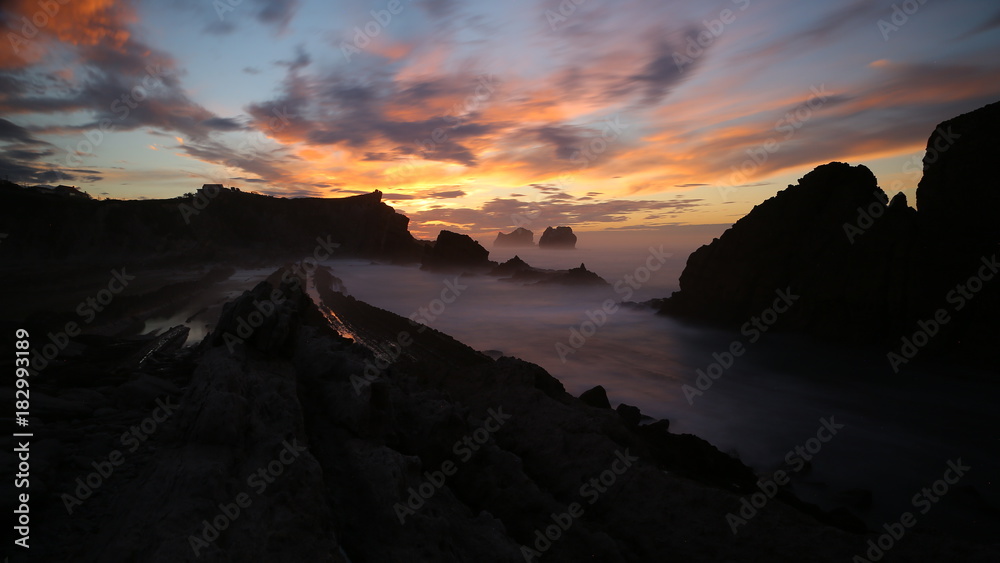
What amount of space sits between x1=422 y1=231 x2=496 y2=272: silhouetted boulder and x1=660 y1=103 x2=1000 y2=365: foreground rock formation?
144 ft

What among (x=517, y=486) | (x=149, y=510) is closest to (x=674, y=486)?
(x=517, y=486)

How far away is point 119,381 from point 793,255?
31.9 metres

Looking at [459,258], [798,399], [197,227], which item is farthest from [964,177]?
[197,227]

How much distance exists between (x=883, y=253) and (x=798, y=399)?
11355mm

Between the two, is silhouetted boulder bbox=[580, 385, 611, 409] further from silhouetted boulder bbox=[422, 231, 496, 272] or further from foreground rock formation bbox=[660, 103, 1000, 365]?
silhouetted boulder bbox=[422, 231, 496, 272]

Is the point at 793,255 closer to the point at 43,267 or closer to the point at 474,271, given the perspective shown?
the point at 474,271

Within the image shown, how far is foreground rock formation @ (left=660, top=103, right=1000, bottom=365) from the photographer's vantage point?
799 inches

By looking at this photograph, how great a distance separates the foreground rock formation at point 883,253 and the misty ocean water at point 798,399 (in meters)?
1.91

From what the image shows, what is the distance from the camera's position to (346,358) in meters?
8.88

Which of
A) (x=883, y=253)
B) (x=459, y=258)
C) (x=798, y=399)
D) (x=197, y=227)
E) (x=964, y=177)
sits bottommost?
(x=798, y=399)

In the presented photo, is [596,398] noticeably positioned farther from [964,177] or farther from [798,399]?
[964,177]

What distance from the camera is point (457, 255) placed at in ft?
224

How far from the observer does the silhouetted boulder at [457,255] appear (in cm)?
6775

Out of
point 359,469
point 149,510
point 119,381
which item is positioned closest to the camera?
point 149,510
